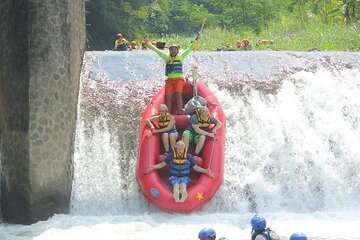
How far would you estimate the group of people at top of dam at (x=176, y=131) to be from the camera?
848cm

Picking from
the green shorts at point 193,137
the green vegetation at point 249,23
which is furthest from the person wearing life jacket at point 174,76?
the green vegetation at point 249,23

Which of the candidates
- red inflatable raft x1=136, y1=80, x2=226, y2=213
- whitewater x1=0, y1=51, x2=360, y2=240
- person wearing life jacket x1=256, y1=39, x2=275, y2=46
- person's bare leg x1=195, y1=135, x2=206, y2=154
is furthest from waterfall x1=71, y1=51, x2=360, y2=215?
person wearing life jacket x1=256, y1=39, x2=275, y2=46

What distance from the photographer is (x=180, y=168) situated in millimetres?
8523

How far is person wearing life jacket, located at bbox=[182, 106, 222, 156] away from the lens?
9.01 meters

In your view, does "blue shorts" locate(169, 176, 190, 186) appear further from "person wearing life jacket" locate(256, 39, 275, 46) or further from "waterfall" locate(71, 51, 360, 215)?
"person wearing life jacket" locate(256, 39, 275, 46)

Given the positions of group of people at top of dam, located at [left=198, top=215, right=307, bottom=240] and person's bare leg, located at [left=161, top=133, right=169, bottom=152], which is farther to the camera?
person's bare leg, located at [left=161, top=133, right=169, bottom=152]

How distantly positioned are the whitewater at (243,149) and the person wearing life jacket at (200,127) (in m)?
0.64

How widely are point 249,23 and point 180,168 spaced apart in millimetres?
20997

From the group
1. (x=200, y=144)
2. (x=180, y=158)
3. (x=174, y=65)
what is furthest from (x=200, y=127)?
(x=174, y=65)

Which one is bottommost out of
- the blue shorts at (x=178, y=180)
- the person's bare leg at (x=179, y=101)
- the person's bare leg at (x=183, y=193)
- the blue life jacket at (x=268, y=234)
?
the blue life jacket at (x=268, y=234)

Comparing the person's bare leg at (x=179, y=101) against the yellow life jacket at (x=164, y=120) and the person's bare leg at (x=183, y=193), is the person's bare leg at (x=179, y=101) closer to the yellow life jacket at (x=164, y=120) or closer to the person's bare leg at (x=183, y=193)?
the yellow life jacket at (x=164, y=120)

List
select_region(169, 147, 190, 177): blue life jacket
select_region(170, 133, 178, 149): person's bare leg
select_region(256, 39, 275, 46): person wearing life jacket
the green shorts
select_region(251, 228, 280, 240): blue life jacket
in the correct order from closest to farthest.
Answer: select_region(251, 228, 280, 240): blue life jacket
select_region(169, 147, 190, 177): blue life jacket
select_region(170, 133, 178, 149): person's bare leg
the green shorts
select_region(256, 39, 275, 46): person wearing life jacket

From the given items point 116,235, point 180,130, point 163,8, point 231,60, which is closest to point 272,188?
point 180,130

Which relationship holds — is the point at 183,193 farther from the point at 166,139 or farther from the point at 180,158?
the point at 166,139
